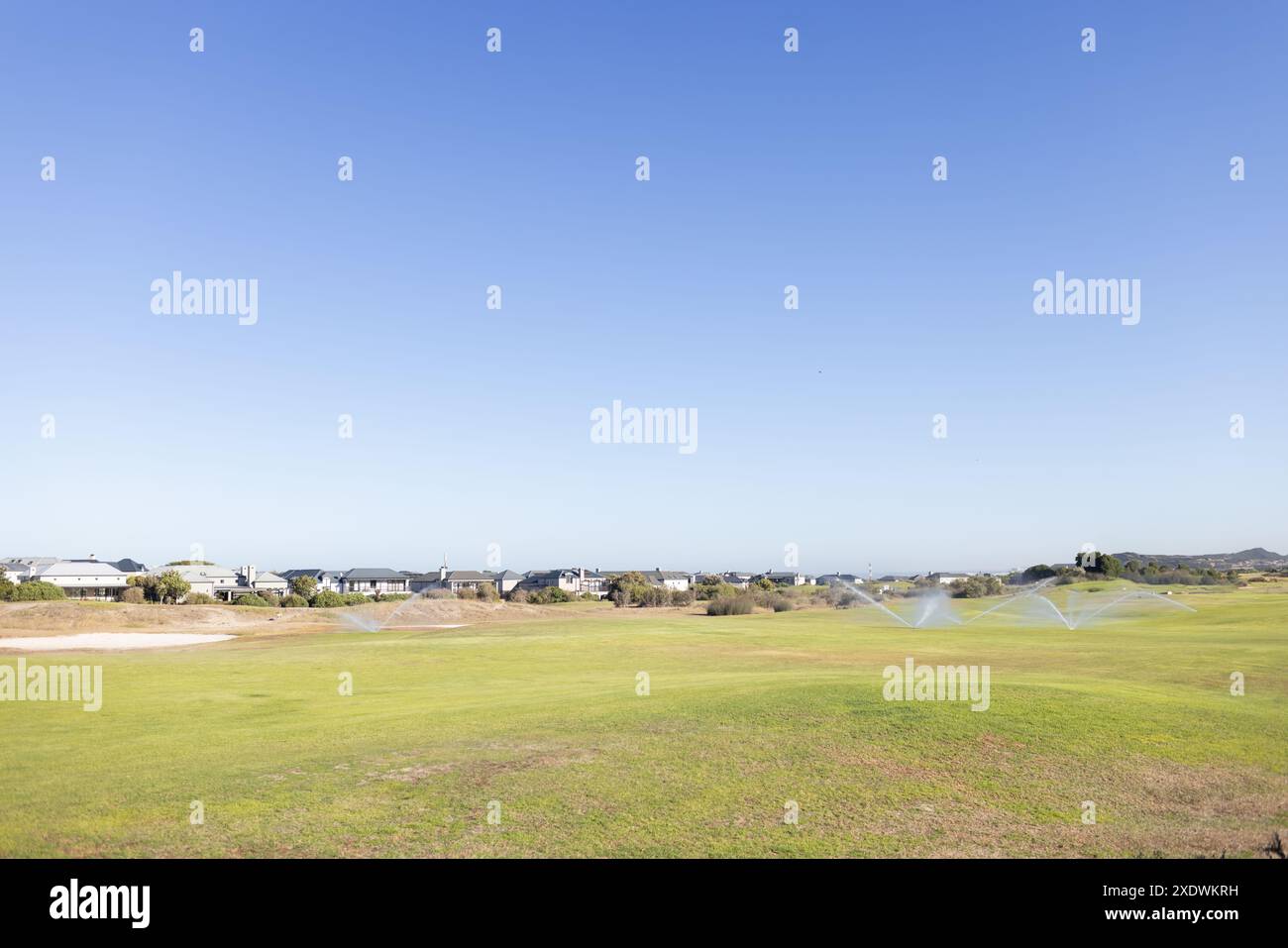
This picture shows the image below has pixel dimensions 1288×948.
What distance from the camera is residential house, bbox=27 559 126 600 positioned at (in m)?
149

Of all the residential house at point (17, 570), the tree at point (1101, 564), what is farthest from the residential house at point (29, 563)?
the tree at point (1101, 564)

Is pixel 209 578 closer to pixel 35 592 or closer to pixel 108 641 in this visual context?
pixel 35 592

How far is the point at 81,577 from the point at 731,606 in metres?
137

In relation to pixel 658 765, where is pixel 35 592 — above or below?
below

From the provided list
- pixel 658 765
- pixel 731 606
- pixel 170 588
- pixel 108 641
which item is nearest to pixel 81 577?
pixel 170 588

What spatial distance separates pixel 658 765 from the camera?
1836 centimetres

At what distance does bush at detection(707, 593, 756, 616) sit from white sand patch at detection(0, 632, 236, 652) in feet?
175

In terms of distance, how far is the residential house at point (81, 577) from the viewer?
490ft

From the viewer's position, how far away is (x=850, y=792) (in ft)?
54.7

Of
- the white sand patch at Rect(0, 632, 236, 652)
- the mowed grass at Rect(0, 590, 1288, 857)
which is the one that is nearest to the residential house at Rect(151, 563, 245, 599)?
the white sand patch at Rect(0, 632, 236, 652)
